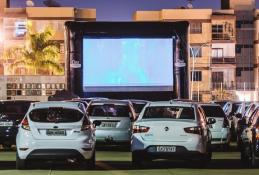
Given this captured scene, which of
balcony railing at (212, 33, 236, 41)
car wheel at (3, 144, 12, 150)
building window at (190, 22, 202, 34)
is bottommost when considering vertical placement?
car wheel at (3, 144, 12, 150)

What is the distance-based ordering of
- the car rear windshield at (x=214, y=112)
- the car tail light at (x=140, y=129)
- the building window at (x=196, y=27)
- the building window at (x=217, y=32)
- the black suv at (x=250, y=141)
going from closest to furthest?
1. the black suv at (x=250, y=141)
2. the car tail light at (x=140, y=129)
3. the car rear windshield at (x=214, y=112)
4. the building window at (x=196, y=27)
5. the building window at (x=217, y=32)

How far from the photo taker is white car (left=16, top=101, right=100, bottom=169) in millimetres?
18719

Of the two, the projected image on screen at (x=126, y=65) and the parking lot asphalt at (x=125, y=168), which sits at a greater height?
the projected image on screen at (x=126, y=65)

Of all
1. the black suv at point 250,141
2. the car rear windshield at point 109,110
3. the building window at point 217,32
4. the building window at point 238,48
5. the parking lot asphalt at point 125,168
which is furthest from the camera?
the building window at point 238,48

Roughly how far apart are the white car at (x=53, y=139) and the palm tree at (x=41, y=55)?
55.4 m

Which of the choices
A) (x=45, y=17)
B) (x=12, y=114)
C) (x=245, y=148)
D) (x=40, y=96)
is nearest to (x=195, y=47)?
(x=45, y=17)

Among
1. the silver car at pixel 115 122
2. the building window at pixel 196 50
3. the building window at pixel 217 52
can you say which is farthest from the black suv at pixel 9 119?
the building window at pixel 217 52

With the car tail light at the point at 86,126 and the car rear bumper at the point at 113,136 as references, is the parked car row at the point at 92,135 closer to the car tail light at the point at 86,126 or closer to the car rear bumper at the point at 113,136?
the car tail light at the point at 86,126

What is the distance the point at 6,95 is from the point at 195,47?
44845 mm

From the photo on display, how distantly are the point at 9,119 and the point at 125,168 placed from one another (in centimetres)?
815

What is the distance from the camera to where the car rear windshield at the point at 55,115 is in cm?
1900

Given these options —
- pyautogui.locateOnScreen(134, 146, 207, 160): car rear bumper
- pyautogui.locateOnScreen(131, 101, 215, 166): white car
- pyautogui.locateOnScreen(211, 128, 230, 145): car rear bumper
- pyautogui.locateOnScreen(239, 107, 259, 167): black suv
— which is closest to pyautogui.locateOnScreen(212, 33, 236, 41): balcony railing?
pyautogui.locateOnScreen(211, 128, 230, 145): car rear bumper

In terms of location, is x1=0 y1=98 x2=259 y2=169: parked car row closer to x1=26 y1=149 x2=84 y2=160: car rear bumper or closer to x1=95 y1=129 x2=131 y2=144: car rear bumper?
x1=26 y1=149 x2=84 y2=160: car rear bumper

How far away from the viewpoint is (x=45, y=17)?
275 ft
